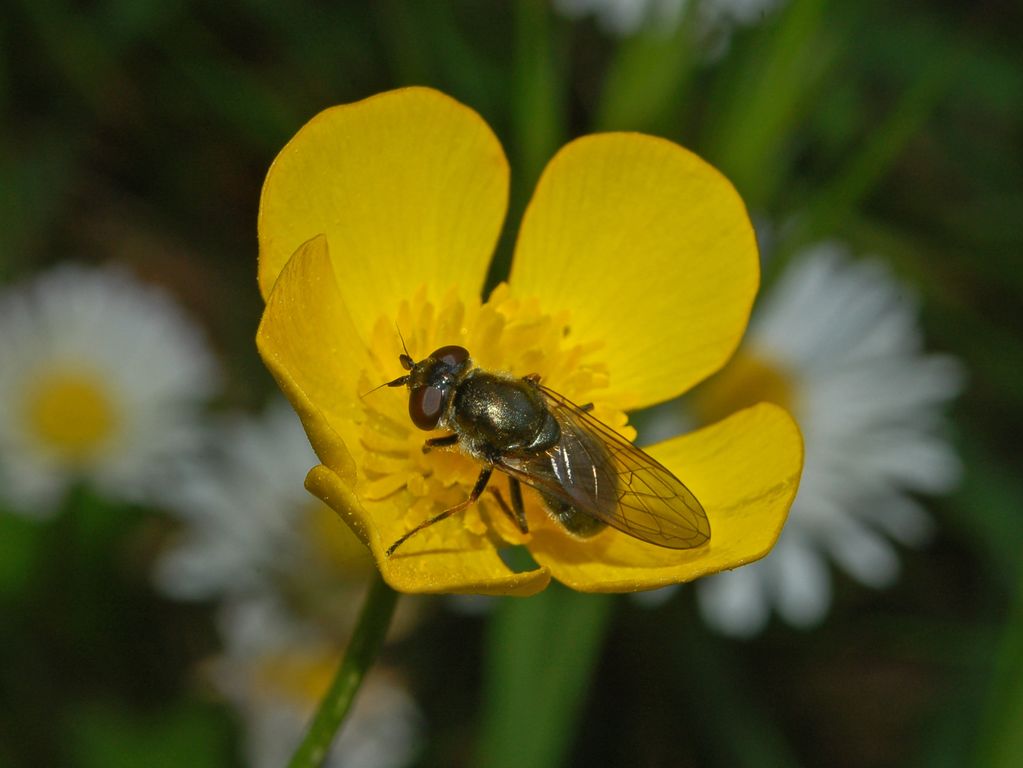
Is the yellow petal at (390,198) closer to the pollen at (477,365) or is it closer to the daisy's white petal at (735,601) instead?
the pollen at (477,365)

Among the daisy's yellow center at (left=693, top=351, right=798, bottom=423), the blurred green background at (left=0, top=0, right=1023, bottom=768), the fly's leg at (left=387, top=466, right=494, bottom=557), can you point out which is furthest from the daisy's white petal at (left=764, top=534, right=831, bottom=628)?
the fly's leg at (left=387, top=466, right=494, bottom=557)

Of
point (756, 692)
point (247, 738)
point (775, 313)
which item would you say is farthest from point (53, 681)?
point (775, 313)

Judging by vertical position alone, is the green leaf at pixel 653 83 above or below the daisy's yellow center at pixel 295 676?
above

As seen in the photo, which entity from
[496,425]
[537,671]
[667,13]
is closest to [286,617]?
[537,671]

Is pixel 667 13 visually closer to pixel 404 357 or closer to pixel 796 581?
pixel 796 581

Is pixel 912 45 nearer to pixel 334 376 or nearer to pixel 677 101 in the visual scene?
pixel 677 101

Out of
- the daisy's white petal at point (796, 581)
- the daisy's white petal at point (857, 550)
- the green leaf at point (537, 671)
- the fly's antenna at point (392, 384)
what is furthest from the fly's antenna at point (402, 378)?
the daisy's white petal at point (857, 550)

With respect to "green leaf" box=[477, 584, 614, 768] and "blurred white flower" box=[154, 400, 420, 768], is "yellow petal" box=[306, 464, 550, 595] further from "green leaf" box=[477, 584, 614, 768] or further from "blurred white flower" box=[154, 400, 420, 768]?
"blurred white flower" box=[154, 400, 420, 768]
